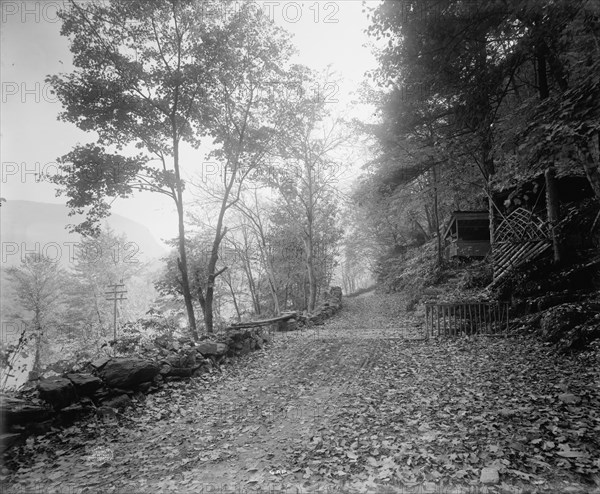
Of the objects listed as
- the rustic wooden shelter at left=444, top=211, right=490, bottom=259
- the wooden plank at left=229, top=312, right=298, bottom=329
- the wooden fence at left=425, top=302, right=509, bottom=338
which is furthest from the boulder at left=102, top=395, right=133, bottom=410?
the rustic wooden shelter at left=444, top=211, right=490, bottom=259

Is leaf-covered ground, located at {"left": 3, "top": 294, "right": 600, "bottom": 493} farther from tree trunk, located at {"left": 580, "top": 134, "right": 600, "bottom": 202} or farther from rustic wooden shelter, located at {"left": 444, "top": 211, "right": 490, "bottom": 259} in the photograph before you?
rustic wooden shelter, located at {"left": 444, "top": 211, "right": 490, "bottom": 259}

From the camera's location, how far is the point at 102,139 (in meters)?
10.7

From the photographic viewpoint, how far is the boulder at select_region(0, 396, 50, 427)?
4109mm

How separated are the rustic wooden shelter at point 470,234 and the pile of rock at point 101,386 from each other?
1672 cm

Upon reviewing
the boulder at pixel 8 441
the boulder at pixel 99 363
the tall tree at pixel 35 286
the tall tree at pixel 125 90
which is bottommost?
the boulder at pixel 8 441

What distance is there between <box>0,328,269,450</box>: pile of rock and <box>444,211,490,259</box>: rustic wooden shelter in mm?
16719

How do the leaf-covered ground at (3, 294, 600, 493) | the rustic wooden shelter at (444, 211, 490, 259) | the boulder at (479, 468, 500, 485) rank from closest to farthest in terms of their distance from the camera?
the boulder at (479, 468, 500, 485)
the leaf-covered ground at (3, 294, 600, 493)
the rustic wooden shelter at (444, 211, 490, 259)

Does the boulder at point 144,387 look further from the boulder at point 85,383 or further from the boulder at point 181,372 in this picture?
the boulder at point 85,383

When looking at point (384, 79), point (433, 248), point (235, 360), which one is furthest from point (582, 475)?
point (433, 248)

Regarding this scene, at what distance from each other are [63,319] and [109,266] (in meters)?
5.66

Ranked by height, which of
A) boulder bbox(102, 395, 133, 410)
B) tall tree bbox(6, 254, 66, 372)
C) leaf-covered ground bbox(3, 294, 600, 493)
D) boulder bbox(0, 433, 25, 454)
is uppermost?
tall tree bbox(6, 254, 66, 372)

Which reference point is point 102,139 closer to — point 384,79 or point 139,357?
point 139,357

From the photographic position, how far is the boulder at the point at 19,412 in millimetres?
4109

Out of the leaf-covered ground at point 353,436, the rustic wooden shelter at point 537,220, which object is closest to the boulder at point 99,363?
the leaf-covered ground at point 353,436
